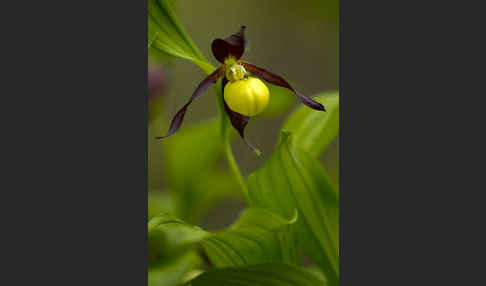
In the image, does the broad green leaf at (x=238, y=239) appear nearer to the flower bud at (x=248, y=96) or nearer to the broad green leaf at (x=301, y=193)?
the broad green leaf at (x=301, y=193)

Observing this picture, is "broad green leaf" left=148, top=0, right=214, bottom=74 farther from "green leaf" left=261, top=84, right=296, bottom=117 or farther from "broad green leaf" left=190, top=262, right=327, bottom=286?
"broad green leaf" left=190, top=262, right=327, bottom=286

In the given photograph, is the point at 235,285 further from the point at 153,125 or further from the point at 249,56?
Answer: the point at 249,56

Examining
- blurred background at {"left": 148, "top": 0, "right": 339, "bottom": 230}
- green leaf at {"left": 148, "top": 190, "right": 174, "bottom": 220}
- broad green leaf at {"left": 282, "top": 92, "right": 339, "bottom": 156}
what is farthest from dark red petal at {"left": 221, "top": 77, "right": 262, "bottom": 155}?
green leaf at {"left": 148, "top": 190, "right": 174, "bottom": 220}

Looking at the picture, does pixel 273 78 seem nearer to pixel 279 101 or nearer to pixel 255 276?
pixel 279 101

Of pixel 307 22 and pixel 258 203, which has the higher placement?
pixel 307 22

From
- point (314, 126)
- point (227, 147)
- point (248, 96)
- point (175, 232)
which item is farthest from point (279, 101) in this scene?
point (175, 232)

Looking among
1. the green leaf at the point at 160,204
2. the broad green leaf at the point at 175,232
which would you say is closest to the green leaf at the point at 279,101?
the broad green leaf at the point at 175,232

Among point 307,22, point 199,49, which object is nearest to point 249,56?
point 199,49
